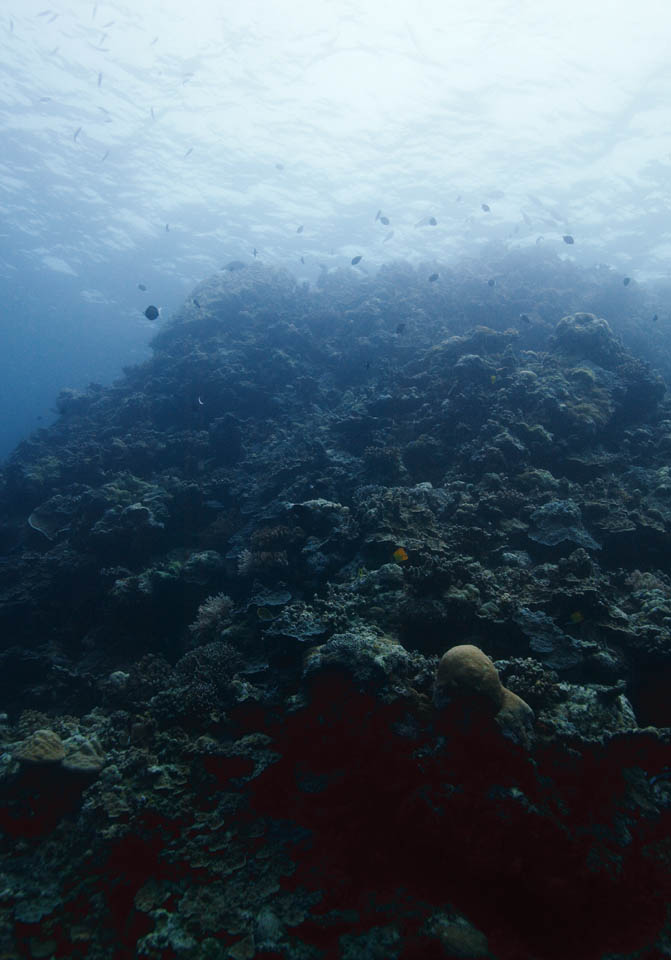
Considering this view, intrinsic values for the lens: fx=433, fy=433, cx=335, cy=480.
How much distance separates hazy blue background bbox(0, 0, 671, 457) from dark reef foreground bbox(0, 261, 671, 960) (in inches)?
698

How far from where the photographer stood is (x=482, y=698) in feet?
13.9

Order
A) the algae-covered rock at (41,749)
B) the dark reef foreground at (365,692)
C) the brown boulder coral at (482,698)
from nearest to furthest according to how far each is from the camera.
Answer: the dark reef foreground at (365,692), the brown boulder coral at (482,698), the algae-covered rock at (41,749)

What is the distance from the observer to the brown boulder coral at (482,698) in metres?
4.19

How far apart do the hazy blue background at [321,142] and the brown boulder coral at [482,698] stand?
996 inches

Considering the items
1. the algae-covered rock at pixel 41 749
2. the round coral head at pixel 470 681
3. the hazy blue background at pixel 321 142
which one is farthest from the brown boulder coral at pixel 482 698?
the hazy blue background at pixel 321 142

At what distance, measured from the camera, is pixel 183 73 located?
22.7 meters

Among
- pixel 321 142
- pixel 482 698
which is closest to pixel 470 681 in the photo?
pixel 482 698

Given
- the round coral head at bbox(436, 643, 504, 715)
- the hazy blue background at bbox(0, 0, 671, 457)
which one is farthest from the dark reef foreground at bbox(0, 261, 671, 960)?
the hazy blue background at bbox(0, 0, 671, 457)

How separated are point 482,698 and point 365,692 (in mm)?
1308

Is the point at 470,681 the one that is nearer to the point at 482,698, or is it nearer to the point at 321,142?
the point at 482,698

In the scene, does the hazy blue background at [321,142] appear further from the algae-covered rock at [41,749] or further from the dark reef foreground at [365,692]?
the algae-covered rock at [41,749]

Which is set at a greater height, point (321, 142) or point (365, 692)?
point (321, 142)

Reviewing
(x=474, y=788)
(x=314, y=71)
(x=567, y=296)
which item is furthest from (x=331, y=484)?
(x=314, y=71)

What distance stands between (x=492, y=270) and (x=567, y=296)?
16.2ft
